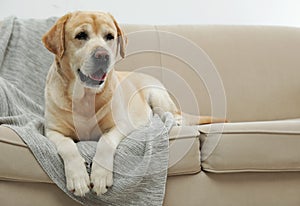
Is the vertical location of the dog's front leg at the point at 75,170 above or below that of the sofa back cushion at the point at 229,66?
below

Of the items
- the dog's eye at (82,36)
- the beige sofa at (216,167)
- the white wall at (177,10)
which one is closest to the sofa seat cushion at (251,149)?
the beige sofa at (216,167)

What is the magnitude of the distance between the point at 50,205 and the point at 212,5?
5.72 feet

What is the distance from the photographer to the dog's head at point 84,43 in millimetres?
1560

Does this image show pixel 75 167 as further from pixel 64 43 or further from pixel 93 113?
pixel 64 43

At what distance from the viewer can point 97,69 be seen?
5.09 ft

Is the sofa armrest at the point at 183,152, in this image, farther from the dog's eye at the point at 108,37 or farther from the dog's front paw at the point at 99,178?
the dog's eye at the point at 108,37

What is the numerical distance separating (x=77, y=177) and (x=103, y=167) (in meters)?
0.09

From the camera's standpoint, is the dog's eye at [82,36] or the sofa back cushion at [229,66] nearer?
the dog's eye at [82,36]

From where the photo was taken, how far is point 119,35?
1742 mm

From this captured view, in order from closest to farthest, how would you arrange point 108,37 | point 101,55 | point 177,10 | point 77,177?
1. point 77,177
2. point 101,55
3. point 108,37
4. point 177,10

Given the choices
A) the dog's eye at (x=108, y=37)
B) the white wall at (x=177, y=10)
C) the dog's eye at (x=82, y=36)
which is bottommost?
the dog's eye at (x=82, y=36)

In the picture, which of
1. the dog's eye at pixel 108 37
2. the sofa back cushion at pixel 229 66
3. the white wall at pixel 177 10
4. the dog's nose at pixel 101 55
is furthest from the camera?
the white wall at pixel 177 10

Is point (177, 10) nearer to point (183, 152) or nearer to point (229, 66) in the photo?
point (229, 66)

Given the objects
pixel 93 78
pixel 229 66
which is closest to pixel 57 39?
pixel 93 78
